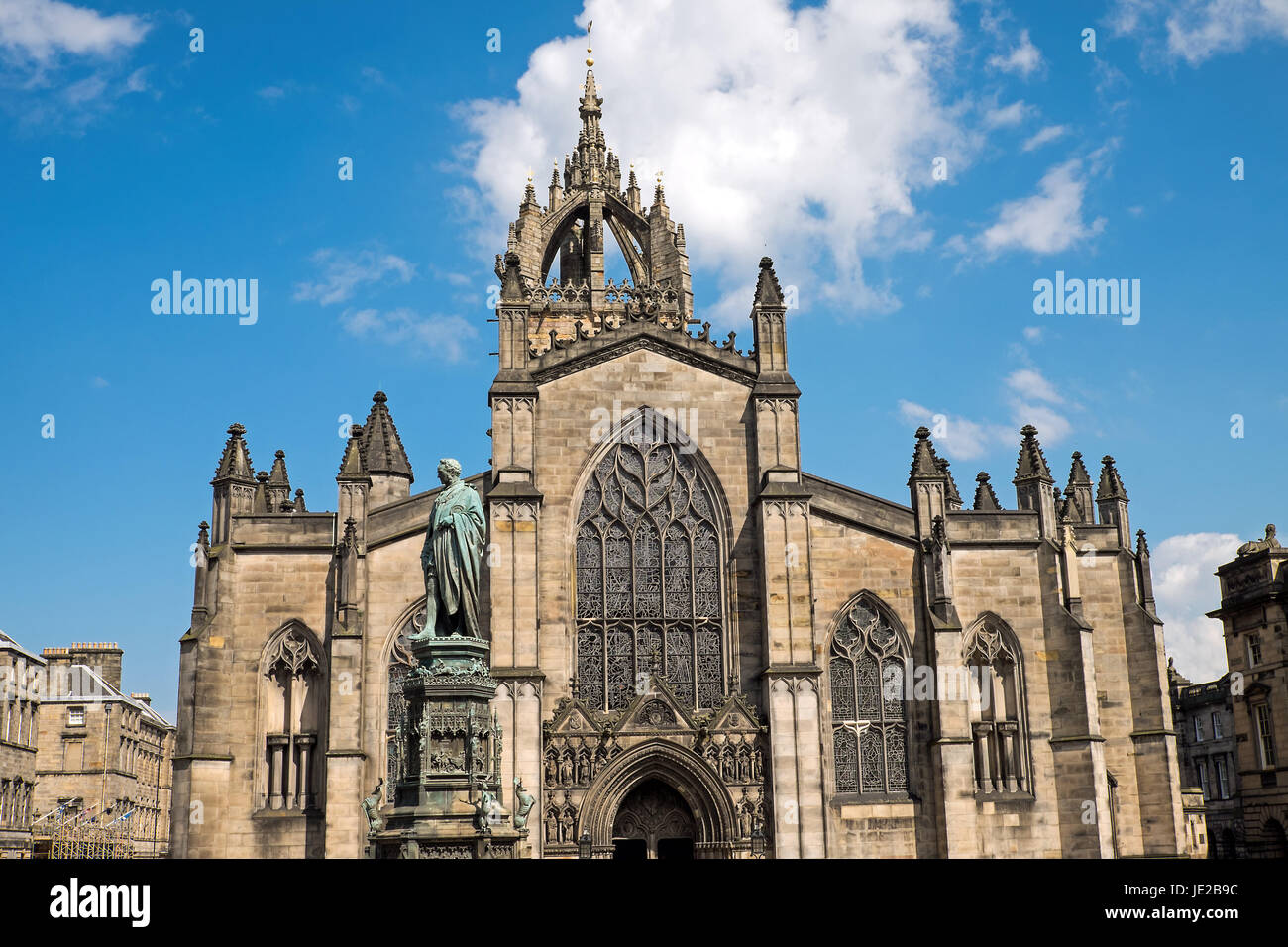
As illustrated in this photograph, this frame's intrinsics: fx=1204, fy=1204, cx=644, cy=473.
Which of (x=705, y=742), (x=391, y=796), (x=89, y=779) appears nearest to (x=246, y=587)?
(x=391, y=796)

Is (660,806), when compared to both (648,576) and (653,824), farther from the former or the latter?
(648,576)

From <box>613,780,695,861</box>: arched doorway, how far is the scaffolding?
28194mm

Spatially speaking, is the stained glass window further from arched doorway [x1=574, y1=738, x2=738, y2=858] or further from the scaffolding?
the scaffolding

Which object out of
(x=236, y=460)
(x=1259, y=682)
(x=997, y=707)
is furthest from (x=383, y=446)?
(x=1259, y=682)

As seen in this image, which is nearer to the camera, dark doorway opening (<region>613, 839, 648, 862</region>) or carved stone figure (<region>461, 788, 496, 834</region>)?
carved stone figure (<region>461, 788, 496, 834</region>)

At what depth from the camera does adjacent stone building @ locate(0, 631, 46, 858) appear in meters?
45.5

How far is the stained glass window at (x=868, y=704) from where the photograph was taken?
96.4ft

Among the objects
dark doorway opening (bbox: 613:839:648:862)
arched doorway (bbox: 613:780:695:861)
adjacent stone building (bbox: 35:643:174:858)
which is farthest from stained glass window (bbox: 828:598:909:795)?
adjacent stone building (bbox: 35:643:174:858)

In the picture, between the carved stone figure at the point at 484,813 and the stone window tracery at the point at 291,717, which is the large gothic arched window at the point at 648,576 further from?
the carved stone figure at the point at 484,813

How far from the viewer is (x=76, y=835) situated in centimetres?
5106

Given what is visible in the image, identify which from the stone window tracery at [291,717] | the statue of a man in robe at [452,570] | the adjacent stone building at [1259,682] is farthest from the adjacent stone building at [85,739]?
the adjacent stone building at [1259,682]

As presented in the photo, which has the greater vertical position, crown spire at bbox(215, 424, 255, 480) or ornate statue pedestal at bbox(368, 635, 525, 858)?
crown spire at bbox(215, 424, 255, 480)

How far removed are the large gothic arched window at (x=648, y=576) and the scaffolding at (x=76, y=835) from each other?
2829cm

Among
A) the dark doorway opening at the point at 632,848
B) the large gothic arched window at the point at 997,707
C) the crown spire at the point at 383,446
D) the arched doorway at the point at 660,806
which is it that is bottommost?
the dark doorway opening at the point at 632,848
